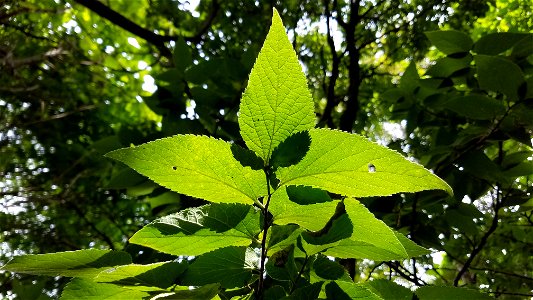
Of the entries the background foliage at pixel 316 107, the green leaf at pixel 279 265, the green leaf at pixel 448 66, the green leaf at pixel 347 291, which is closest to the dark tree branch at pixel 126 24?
the background foliage at pixel 316 107

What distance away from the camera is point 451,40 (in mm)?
1758

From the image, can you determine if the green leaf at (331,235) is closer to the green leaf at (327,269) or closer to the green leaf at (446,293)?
the green leaf at (327,269)

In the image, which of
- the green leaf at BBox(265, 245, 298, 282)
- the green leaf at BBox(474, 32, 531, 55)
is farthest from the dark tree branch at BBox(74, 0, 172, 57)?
the green leaf at BBox(265, 245, 298, 282)

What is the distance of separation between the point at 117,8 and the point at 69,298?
4.87 metres

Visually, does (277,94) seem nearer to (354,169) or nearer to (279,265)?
(354,169)

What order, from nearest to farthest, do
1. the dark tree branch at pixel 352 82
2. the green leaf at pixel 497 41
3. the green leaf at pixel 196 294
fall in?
the green leaf at pixel 196 294 < the green leaf at pixel 497 41 < the dark tree branch at pixel 352 82

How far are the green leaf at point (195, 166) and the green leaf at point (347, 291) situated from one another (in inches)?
8.3

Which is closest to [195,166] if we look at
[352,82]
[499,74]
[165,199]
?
[165,199]

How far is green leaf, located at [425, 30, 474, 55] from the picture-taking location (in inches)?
67.8

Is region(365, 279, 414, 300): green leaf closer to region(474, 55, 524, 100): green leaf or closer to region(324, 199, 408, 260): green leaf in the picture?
region(324, 199, 408, 260): green leaf

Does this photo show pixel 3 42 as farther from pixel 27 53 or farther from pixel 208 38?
pixel 208 38

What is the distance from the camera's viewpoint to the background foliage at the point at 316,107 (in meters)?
1.71

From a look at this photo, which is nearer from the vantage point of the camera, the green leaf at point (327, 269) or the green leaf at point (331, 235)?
the green leaf at point (331, 235)

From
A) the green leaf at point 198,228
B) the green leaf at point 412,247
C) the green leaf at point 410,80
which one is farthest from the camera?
the green leaf at point 410,80
